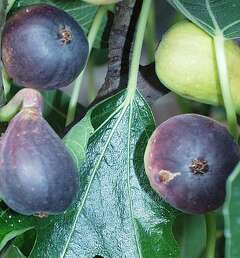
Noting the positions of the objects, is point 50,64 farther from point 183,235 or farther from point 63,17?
point 183,235

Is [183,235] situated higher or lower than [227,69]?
lower

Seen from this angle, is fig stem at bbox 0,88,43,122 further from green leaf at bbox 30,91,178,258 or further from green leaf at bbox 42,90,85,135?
green leaf at bbox 42,90,85,135

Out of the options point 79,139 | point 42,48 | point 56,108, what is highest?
point 42,48

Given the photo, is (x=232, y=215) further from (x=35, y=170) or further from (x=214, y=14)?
(x=214, y=14)

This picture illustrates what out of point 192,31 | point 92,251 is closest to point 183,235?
point 92,251

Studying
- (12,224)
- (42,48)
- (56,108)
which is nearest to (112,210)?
(12,224)

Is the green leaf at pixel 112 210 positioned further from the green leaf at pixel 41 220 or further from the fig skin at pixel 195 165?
the fig skin at pixel 195 165
